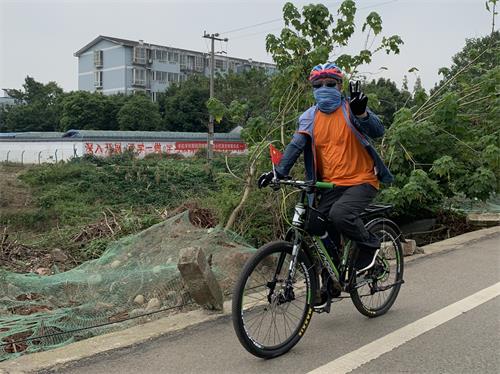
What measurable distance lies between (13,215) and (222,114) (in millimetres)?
17244

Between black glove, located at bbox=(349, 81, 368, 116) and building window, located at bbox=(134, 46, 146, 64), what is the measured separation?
85820 millimetres

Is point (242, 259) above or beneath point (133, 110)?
beneath

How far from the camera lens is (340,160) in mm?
4305

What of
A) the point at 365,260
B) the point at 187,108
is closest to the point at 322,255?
the point at 365,260

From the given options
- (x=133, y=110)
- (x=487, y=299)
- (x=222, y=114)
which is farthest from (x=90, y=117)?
(x=487, y=299)

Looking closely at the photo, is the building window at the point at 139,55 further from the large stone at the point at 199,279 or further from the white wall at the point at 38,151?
the large stone at the point at 199,279

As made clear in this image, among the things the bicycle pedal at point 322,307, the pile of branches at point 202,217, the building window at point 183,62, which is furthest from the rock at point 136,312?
the building window at point 183,62

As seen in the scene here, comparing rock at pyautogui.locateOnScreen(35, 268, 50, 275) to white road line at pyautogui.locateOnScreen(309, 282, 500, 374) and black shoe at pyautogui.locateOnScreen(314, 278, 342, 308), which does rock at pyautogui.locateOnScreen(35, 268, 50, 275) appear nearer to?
black shoe at pyautogui.locateOnScreen(314, 278, 342, 308)

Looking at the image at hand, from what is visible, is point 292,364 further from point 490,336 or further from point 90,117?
point 90,117

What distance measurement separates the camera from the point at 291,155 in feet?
13.8

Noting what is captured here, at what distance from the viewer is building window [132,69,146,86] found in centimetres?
8569

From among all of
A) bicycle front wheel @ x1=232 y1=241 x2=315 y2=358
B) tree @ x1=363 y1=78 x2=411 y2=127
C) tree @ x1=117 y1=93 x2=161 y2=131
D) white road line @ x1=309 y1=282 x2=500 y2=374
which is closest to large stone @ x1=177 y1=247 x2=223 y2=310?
bicycle front wheel @ x1=232 y1=241 x2=315 y2=358

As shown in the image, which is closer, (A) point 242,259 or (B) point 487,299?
(B) point 487,299

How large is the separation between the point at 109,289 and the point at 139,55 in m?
84.9
